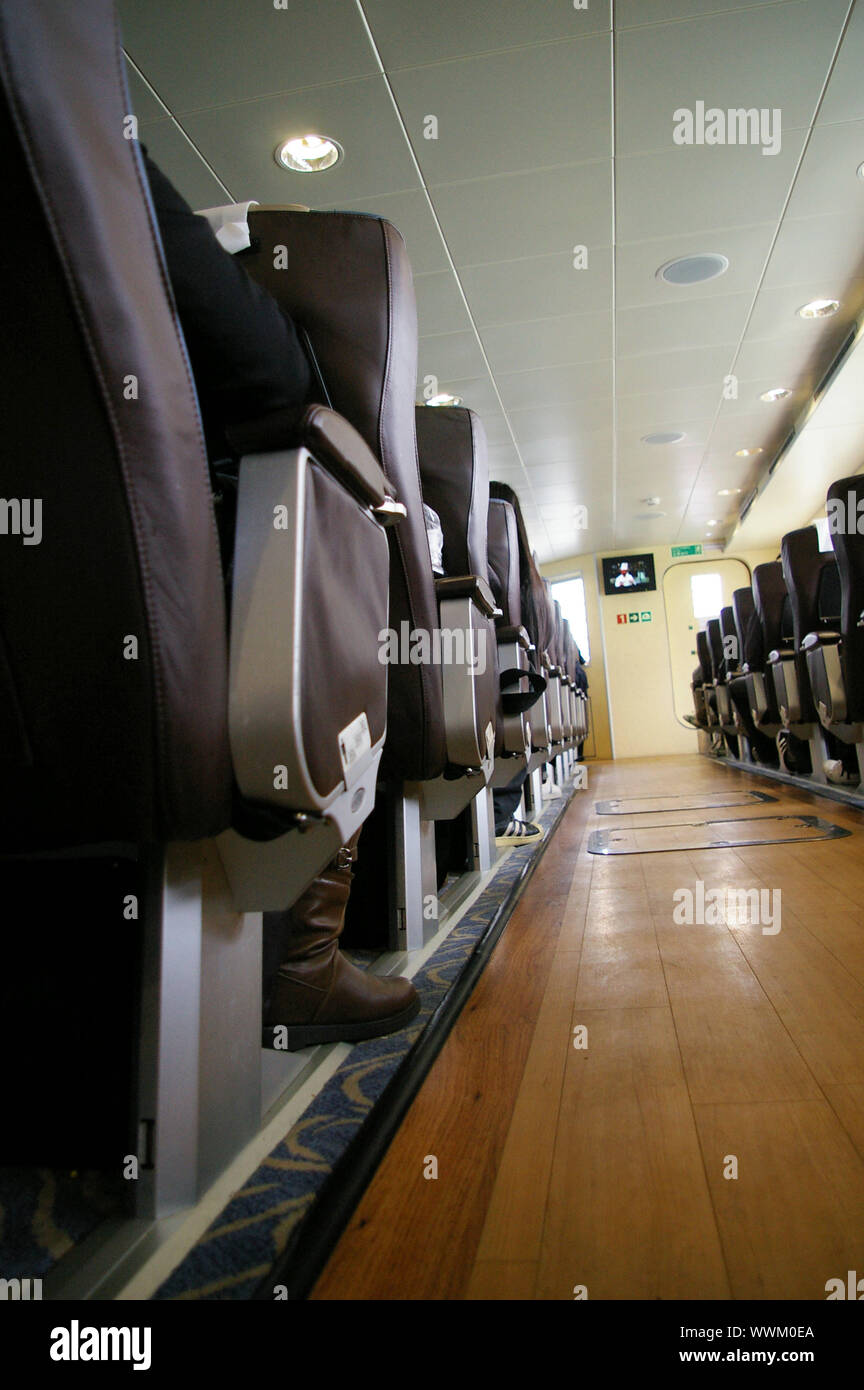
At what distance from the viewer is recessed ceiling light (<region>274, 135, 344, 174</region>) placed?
349 cm

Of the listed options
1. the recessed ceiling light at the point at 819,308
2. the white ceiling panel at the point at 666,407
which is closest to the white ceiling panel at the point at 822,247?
the recessed ceiling light at the point at 819,308

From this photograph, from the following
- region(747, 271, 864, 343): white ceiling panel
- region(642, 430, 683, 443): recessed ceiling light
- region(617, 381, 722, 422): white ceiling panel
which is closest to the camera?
region(747, 271, 864, 343): white ceiling panel

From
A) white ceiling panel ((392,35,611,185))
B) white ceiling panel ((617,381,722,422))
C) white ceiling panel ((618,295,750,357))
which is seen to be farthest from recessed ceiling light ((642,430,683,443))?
white ceiling panel ((392,35,611,185))

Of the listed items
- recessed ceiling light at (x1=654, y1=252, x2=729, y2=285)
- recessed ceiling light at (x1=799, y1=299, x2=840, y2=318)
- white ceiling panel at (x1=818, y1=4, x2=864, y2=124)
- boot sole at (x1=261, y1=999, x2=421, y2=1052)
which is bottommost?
boot sole at (x1=261, y1=999, x2=421, y2=1052)

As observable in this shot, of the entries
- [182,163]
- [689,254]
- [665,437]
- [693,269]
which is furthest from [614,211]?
[665,437]

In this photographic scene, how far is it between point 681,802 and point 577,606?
8.23 m

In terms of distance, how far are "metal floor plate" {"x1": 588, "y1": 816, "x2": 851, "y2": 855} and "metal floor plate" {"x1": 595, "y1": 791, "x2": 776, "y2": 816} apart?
0.65 metres

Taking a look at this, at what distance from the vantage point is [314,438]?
73cm

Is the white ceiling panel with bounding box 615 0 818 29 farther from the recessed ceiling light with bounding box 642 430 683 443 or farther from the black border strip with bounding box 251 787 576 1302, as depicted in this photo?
the recessed ceiling light with bounding box 642 430 683 443

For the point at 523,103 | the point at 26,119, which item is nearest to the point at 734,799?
the point at 523,103

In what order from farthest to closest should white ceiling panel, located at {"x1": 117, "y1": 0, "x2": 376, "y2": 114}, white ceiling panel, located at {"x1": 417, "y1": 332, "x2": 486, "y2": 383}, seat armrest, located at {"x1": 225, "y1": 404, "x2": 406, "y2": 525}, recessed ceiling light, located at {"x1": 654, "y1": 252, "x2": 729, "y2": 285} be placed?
white ceiling panel, located at {"x1": 417, "y1": 332, "x2": 486, "y2": 383} < recessed ceiling light, located at {"x1": 654, "y1": 252, "x2": 729, "y2": 285} < white ceiling panel, located at {"x1": 117, "y1": 0, "x2": 376, "y2": 114} < seat armrest, located at {"x1": 225, "y1": 404, "x2": 406, "y2": 525}

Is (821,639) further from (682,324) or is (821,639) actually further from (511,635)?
(682,324)
